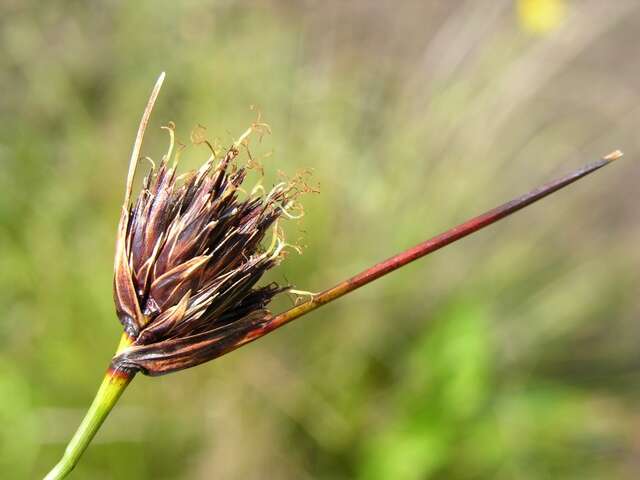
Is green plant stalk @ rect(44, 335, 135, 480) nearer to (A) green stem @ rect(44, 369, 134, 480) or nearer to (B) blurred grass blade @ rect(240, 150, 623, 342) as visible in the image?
(A) green stem @ rect(44, 369, 134, 480)

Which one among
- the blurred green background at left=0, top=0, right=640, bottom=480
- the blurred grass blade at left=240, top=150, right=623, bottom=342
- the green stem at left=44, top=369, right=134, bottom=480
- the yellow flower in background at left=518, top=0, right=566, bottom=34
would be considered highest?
the yellow flower in background at left=518, top=0, right=566, bottom=34

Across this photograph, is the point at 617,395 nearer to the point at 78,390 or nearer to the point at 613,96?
the point at 613,96

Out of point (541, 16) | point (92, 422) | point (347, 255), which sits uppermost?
point (541, 16)

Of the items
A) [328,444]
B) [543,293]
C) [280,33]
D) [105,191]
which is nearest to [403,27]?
[280,33]

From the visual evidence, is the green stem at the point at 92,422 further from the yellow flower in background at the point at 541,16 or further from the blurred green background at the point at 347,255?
the yellow flower in background at the point at 541,16

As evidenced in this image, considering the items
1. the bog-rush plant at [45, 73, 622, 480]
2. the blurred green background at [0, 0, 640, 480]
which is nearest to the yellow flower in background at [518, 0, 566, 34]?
the blurred green background at [0, 0, 640, 480]

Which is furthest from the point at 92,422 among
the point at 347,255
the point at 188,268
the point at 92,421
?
the point at 347,255

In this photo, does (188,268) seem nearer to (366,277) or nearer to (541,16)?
(366,277)
